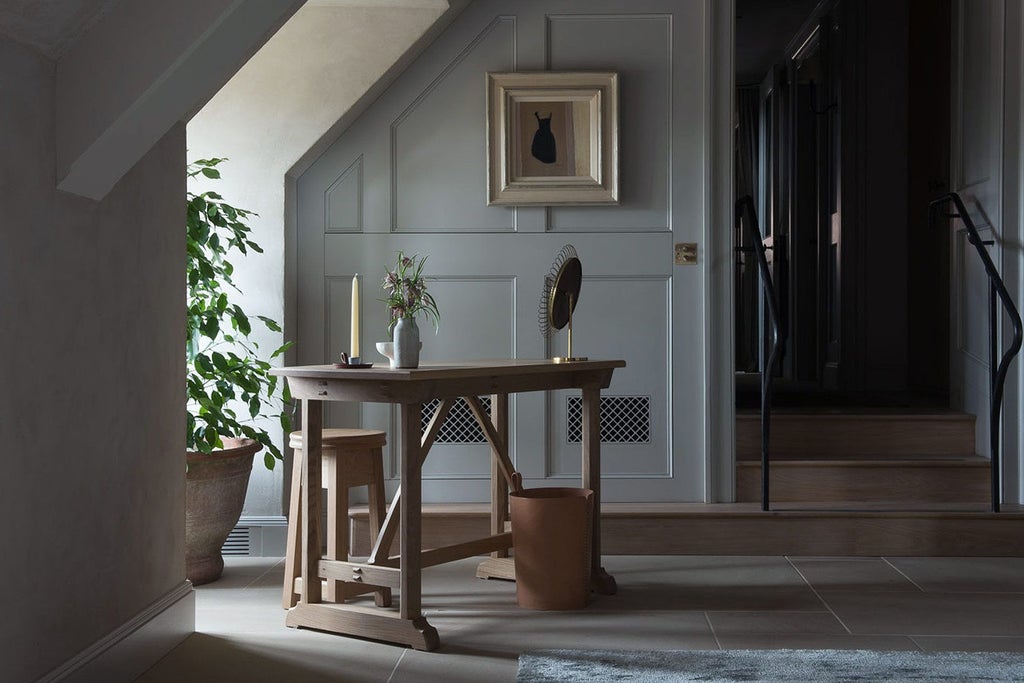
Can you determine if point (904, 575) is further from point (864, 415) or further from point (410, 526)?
point (410, 526)

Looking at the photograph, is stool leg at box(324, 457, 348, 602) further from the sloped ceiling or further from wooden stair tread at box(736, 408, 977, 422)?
wooden stair tread at box(736, 408, 977, 422)

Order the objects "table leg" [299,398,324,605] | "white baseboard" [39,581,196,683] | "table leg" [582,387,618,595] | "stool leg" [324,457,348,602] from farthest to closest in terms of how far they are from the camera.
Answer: "table leg" [582,387,618,595], "stool leg" [324,457,348,602], "table leg" [299,398,324,605], "white baseboard" [39,581,196,683]

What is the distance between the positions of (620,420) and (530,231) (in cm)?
88

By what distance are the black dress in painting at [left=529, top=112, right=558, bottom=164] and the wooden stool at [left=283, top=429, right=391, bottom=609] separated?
155 cm

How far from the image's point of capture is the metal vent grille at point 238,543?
4246 mm

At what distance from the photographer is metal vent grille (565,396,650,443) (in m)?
4.48

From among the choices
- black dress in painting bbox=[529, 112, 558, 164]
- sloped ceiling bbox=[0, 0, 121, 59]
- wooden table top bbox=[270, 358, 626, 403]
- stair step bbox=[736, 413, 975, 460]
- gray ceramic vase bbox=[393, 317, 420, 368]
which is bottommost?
stair step bbox=[736, 413, 975, 460]

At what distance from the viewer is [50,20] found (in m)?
2.19

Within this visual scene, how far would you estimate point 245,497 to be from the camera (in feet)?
13.5

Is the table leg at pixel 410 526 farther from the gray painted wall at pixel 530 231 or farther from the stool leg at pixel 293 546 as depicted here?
the gray painted wall at pixel 530 231

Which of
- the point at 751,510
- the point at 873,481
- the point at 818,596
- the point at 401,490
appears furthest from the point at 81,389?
the point at 873,481

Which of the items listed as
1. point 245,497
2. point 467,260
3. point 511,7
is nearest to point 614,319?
point 467,260

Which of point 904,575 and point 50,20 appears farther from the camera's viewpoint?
point 904,575

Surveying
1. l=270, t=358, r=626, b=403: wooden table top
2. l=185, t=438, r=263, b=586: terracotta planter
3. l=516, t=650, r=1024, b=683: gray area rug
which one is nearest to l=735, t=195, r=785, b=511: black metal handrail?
l=270, t=358, r=626, b=403: wooden table top
